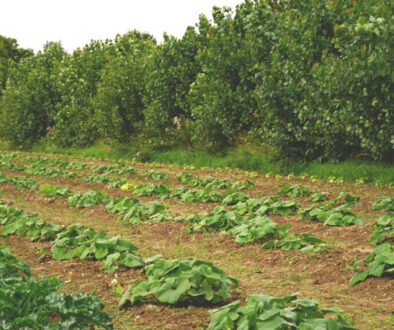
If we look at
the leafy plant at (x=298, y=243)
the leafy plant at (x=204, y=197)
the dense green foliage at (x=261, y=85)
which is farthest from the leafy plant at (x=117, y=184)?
the leafy plant at (x=298, y=243)

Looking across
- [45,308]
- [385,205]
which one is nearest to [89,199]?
[385,205]

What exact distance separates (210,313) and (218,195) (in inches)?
212

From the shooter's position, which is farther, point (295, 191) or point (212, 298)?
point (295, 191)

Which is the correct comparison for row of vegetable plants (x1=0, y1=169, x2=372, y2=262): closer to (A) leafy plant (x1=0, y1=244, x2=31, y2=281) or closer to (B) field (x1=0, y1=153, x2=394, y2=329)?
(B) field (x1=0, y1=153, x2=394, y2=329)

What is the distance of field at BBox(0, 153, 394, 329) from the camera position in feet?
12.5

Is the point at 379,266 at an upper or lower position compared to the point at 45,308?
lower

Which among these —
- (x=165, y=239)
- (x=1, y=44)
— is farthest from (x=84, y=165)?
(x=1, y=44)

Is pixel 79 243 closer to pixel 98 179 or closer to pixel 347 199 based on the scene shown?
pixel 347 199

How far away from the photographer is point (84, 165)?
16.4 metres

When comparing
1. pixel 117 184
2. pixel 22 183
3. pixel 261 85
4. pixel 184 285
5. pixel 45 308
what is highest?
pixel 261 85

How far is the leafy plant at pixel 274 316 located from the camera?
2799mm

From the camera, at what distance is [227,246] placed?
5891 mm

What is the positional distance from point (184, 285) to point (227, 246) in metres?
2.26

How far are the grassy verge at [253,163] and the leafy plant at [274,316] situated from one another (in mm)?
7552
